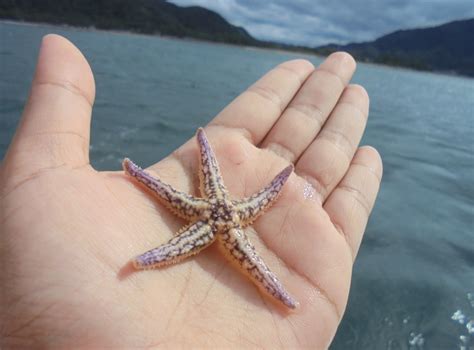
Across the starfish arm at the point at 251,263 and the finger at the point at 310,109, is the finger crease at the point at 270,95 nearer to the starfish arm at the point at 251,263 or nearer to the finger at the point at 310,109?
the finger at the point at 310,109

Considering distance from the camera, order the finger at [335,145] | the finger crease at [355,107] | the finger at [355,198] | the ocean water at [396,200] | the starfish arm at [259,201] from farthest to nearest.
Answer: the finger crease at [355,107], the ocean water at [396,200], the finger at [335,145], the finger at [355,198], the starfish arm at [259,201]

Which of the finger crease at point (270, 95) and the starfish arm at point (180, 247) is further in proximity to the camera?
the finger crease at point (270, 95)

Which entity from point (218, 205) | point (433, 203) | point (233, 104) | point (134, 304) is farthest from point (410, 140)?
point (134, 304)

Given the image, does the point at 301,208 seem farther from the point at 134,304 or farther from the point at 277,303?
the point at 134,304

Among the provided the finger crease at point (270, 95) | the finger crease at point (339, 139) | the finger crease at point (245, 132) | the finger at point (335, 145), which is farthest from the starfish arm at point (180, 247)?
the finger crease at point (270, 95)

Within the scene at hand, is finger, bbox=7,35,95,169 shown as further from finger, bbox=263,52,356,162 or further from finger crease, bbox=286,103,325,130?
finger crease, bbox=286,103,325,130
